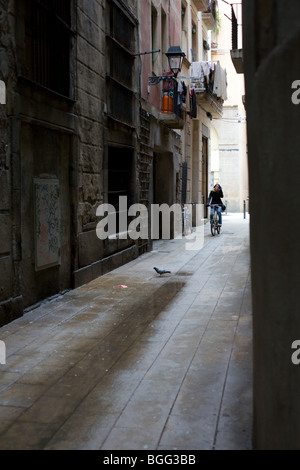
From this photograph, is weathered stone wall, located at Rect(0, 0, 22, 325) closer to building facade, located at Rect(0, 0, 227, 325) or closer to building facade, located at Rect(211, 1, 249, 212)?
building facade, located at Rect(0, 0, 227, 325)

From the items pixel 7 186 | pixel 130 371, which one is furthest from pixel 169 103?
pixel 130 371

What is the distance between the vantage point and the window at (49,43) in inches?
286

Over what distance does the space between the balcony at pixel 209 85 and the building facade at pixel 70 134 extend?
6.42 meters

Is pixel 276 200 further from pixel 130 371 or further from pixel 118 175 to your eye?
pixel 118 175

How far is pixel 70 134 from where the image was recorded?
8.73 m

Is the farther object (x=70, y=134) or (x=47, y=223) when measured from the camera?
(x=70, y=134)

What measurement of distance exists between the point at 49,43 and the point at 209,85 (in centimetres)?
1582

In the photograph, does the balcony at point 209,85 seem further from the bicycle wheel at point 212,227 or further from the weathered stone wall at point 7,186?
the weathered stone wall at point 7,186

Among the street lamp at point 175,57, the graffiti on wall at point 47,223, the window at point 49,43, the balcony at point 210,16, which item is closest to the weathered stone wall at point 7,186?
the window at point 49,43

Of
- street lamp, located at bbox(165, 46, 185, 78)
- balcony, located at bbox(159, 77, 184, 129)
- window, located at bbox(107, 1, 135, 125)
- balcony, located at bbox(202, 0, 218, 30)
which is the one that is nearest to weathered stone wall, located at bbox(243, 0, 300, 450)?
window, located at bbox(107, 1, 135, 125)

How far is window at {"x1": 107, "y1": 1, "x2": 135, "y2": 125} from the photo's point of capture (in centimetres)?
1106

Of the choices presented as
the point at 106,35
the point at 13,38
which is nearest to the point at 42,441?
the point at 13,38

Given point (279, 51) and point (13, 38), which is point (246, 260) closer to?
point (13, 38)

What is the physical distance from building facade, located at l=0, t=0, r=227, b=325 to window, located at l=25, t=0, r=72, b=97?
0.01m
